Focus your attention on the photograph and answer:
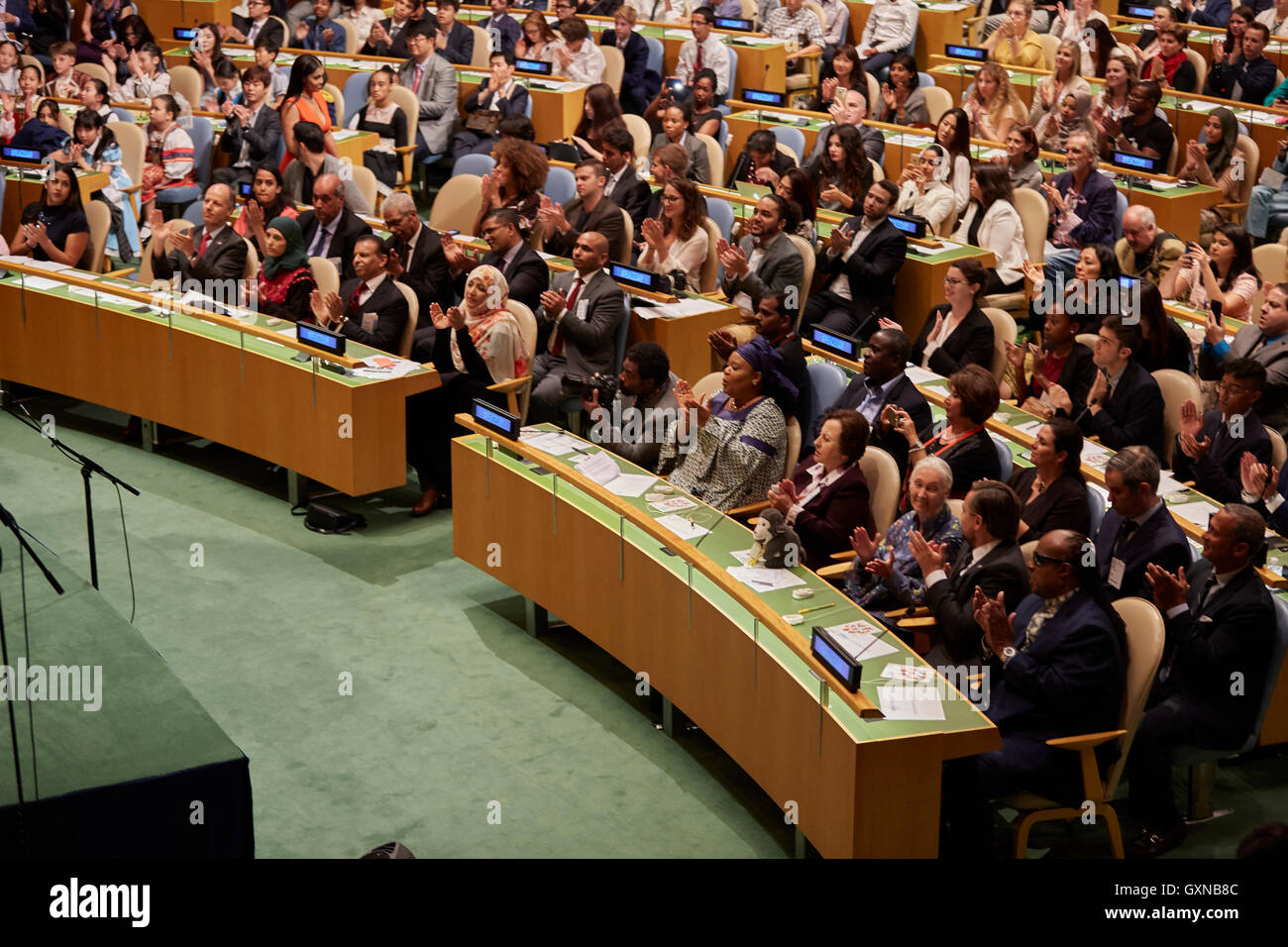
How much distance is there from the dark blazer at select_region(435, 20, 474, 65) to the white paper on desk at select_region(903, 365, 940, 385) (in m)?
6.77

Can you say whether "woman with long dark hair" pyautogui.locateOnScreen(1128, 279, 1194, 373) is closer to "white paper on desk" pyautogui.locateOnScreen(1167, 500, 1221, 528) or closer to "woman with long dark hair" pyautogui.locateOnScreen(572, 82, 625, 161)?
"white paper on desk" pyautogui.locateOnScreen(1167, 500, 1221, 528)

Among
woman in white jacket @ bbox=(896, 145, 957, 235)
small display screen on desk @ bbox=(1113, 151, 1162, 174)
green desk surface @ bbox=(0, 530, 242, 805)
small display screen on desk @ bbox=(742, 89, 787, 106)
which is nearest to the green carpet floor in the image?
green desk surface @ bbox=(0, 530, 242, 805)

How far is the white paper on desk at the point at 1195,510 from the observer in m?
5.45

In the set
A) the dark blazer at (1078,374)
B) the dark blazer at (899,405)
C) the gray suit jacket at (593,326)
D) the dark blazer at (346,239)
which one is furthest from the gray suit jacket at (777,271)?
the dark blazer at (346,239)

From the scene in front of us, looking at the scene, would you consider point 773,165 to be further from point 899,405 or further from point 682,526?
point 682,526

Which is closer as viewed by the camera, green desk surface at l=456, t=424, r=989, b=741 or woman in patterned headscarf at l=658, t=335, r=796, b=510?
green desk surface at l=456, t=424, r=989, b=741

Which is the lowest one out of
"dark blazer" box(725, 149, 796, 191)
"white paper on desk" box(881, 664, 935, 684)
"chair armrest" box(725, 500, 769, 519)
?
"white paper on desk" box(881, 664, 935, 684)

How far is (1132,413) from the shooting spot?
19.9ft

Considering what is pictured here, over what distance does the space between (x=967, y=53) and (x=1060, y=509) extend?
751 centimetres

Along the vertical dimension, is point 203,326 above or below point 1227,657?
above

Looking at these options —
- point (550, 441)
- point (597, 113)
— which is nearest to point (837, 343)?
point (550, 441)

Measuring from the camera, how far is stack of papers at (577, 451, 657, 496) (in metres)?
5.74

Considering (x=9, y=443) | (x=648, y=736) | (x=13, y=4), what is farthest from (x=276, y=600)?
(x=13, y=4)
